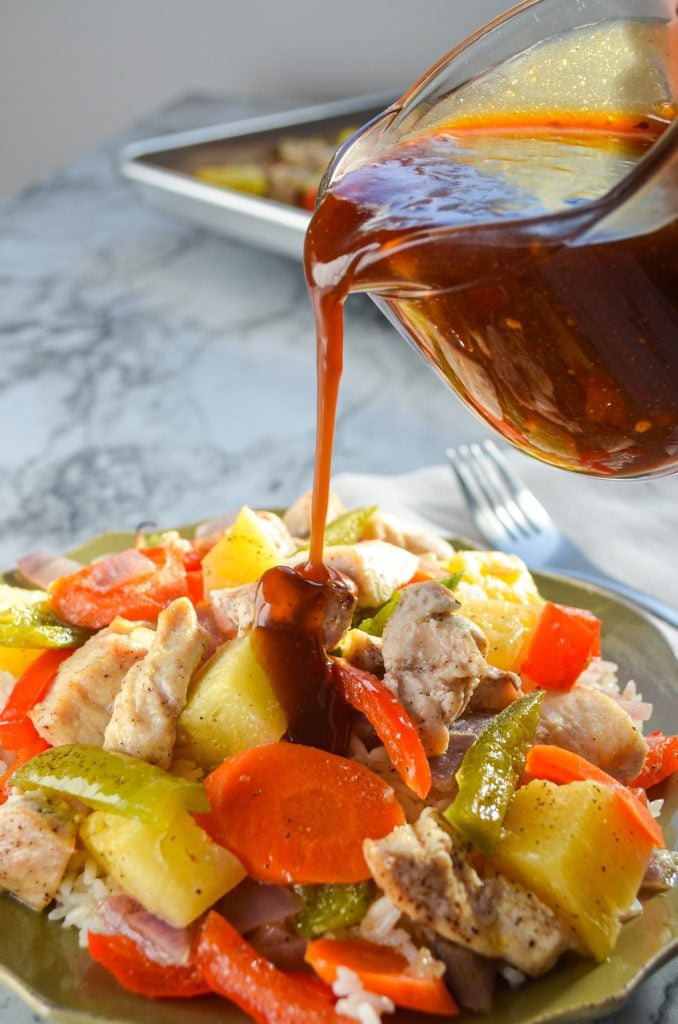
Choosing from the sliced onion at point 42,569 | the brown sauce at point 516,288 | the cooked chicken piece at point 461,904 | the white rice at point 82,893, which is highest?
the brown sauce at point 516,288

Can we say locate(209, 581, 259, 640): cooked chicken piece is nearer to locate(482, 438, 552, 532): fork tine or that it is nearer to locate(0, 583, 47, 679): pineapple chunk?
locate(0, 583, 47, 679): pineapple chunk

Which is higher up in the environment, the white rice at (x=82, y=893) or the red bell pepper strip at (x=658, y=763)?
the red bell pepper strip at (x=658, y=763)

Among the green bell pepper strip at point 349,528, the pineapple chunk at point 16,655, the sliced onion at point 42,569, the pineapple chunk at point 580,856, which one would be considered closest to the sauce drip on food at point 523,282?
the pineapple chunk at point 580,856

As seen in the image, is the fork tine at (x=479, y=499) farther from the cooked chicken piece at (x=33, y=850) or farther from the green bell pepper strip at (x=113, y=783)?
the cooked chicken piece at (x=33, y=850)

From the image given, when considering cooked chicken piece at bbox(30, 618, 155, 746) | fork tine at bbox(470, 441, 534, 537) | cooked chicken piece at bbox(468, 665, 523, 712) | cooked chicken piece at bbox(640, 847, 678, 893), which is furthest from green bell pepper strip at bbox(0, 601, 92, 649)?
fork tine at bbox(470, 441, 534, 537)

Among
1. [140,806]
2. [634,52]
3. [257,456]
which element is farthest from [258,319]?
[140,806]

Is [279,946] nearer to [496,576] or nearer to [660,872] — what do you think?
[660,872]
